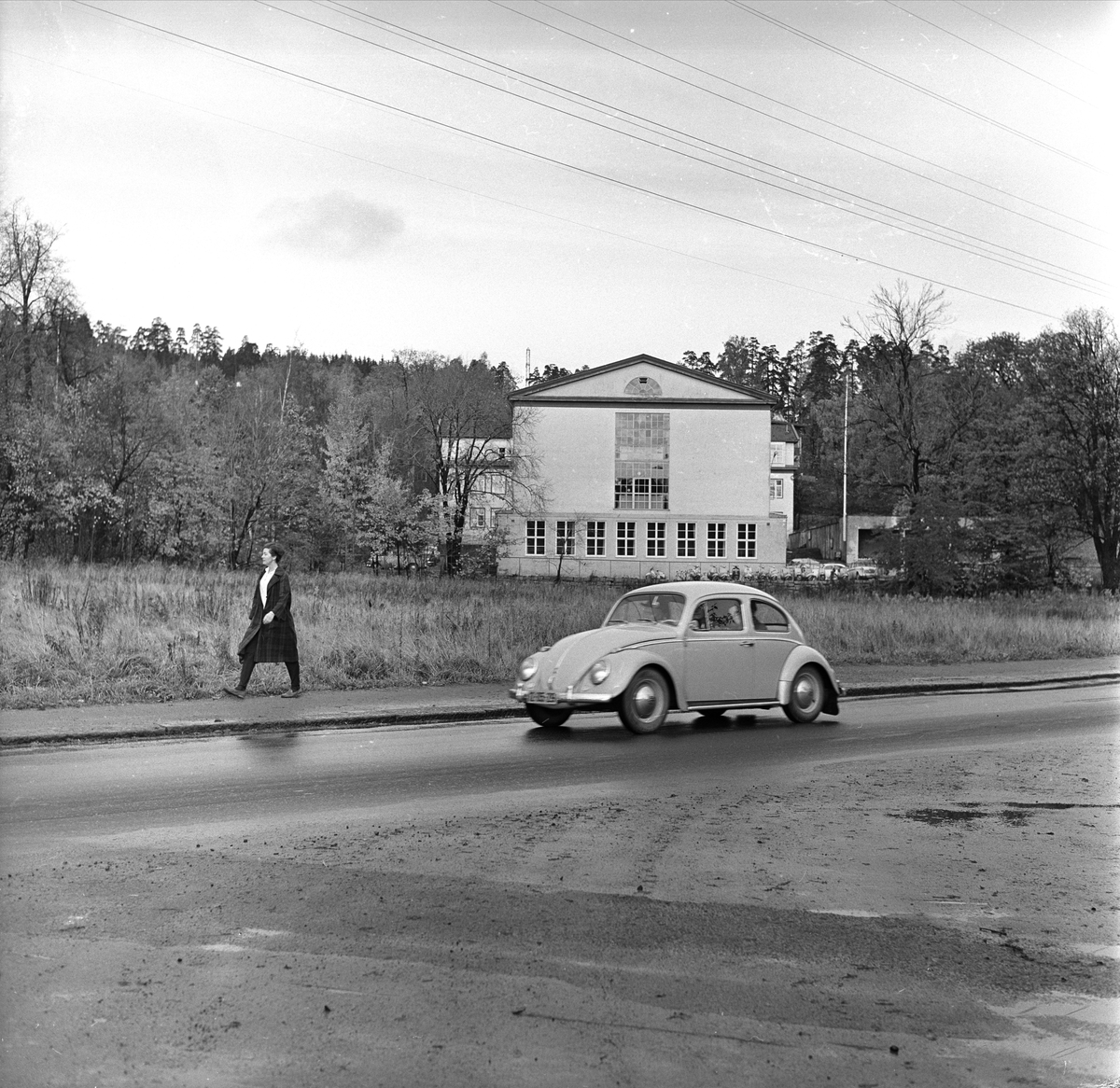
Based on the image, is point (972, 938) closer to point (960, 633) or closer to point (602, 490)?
point (960, 633)

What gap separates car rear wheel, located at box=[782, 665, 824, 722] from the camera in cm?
1592

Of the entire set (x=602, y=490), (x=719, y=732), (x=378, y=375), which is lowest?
(x=719, y=732)

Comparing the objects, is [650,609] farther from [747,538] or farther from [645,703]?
[747,538]

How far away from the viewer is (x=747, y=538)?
79.8 m

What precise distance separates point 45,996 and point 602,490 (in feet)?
246

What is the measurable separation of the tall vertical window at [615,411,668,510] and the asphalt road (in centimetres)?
6840

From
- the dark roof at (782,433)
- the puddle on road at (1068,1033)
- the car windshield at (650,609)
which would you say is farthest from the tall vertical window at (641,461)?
the puddle on road at (1068,1033)

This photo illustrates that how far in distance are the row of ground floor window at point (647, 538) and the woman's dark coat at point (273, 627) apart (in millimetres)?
62275

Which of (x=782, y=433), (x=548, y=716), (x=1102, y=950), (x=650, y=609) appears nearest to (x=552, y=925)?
(x=1102, y=950)

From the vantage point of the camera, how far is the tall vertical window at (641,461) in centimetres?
7950

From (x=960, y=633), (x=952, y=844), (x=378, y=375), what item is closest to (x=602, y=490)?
(x=378, y=375)

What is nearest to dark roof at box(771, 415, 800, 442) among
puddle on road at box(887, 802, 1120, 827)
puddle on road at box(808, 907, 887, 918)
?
puddle on road at box(887, 802, 1120, 827)

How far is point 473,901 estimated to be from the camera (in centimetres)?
662

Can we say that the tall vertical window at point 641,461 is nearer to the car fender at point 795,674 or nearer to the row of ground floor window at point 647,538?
the row of ground floor window at point 647,538
